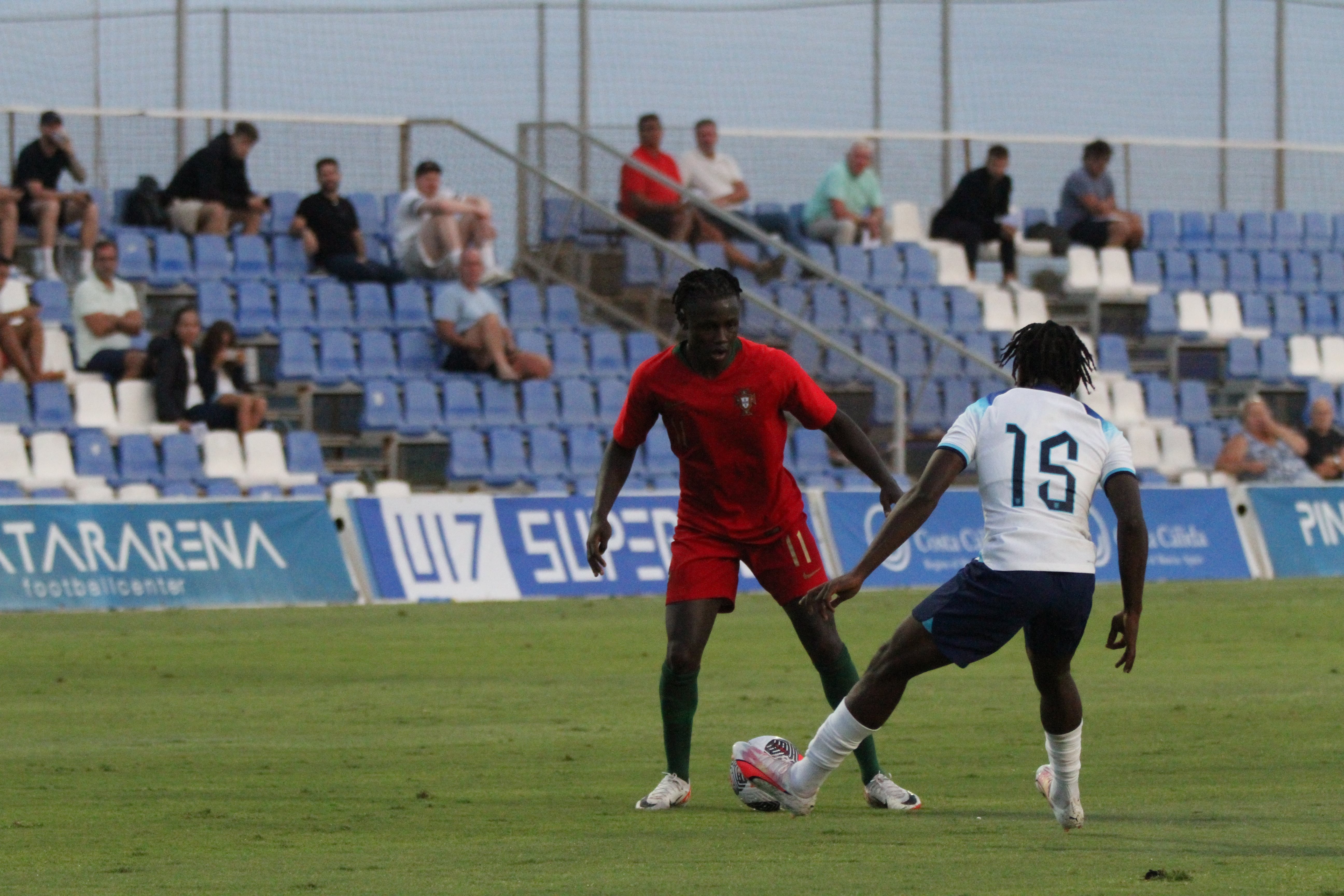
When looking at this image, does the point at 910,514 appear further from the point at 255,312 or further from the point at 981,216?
the point at 981,216

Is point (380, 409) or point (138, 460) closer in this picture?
point (138, 460)

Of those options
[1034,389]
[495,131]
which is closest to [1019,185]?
[495,131]

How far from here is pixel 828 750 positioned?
→ 316 inches

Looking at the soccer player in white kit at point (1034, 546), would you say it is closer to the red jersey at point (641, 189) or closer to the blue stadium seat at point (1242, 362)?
the red jersey at point (641, 189)

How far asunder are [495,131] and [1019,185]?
8.35 meters

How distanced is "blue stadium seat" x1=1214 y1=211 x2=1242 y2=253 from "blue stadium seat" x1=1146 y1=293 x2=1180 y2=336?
273 centimetres

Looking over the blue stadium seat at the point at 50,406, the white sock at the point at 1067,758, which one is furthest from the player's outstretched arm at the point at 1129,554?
the blue stadium seat at the point at 50,406

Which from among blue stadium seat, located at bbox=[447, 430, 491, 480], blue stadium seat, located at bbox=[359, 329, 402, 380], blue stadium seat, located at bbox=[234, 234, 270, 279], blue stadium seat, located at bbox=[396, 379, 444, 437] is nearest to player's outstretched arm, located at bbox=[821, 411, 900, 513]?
blue stadium seat, located at bbox=[447, 430, 491, 480]

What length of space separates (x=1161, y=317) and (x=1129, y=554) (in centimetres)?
2268

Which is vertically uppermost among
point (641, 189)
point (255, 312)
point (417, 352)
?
point (641, 189)

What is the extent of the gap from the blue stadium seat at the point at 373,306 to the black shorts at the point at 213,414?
10.1 ft

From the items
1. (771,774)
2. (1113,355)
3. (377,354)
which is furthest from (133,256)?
(771,774)

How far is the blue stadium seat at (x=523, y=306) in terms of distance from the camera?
25438mm

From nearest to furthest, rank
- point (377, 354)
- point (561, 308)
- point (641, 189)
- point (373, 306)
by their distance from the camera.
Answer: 1. point (377, 354)
2. point (373, 306)
3. point (561, 308)
4. point (641, 189)
